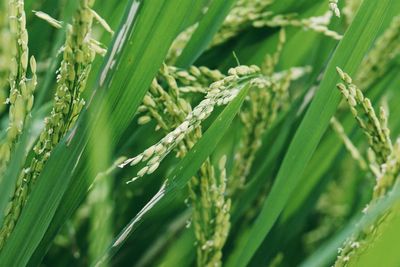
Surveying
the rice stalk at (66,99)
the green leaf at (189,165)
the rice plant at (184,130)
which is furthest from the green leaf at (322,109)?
the rice stalk at (66,99)

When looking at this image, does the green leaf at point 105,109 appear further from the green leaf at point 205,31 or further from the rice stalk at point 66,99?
the green leaf at point 205,31

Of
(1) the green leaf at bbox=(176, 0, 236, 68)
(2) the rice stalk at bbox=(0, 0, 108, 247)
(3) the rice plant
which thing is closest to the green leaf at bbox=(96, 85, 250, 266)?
(3) the rice plant

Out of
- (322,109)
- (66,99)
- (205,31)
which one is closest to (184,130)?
(66,99)

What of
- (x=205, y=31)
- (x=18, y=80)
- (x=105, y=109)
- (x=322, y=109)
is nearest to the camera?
(x=18, y=80)

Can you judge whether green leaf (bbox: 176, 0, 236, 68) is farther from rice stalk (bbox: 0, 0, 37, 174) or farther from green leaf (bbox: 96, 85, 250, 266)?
rice stalk (bbox: 0, 0, 37, 174)

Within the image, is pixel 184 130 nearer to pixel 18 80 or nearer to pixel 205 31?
pixel 18 80

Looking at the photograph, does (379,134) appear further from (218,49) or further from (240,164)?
(218,49)

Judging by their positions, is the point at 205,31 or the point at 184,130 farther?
the point at 205,31

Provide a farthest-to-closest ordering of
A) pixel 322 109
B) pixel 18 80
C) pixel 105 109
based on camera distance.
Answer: pixel 322 109, pixel 105 109, pixel 18 80
